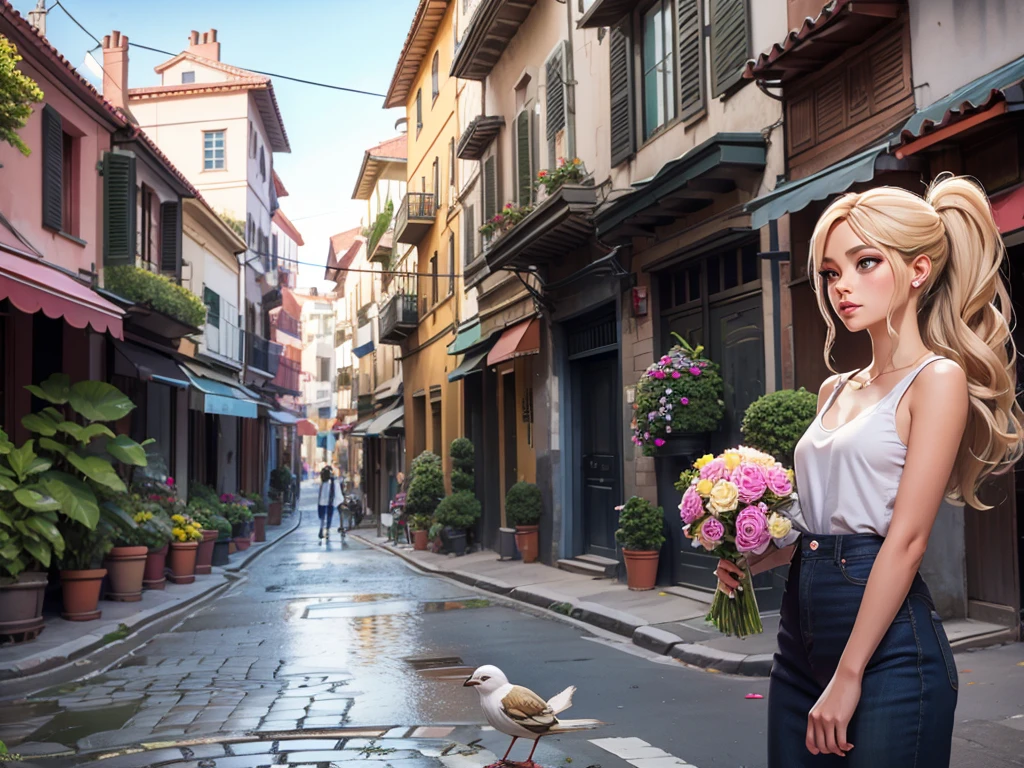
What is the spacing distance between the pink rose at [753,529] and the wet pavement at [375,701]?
3079mm

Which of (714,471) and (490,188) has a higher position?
(490,188)

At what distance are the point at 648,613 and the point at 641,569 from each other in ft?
5.65

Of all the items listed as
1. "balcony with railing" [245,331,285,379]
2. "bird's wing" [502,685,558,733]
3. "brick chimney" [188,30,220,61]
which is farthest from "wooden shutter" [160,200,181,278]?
"brick chimney" [188,30,220,61]

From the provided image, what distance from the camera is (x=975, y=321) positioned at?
2.44 metres

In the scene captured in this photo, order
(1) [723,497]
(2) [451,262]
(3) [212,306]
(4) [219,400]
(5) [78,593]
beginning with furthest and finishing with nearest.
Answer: (3) [212,306]
(2) [451,262]
(4) [219,400]
(5) [78,593]
(1) [723,497]

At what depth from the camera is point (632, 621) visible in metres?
10.5

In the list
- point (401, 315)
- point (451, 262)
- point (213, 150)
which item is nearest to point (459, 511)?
point (451, 262)

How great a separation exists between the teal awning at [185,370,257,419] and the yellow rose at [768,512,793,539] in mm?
17642

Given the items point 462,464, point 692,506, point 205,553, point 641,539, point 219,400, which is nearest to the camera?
point 692,506

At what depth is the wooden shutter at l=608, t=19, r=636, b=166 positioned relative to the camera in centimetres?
1416

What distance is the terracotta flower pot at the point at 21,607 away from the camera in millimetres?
10117

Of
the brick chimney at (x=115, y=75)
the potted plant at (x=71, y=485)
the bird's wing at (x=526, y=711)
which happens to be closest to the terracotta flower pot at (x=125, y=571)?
the potted plant at (x=71, y=485)

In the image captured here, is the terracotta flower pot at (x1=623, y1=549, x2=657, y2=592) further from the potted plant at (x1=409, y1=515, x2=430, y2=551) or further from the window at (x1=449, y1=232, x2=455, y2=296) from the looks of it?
the window at (x1=449, y1=232, x2=455, y2=296)

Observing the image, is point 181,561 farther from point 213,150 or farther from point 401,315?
point 213,150
